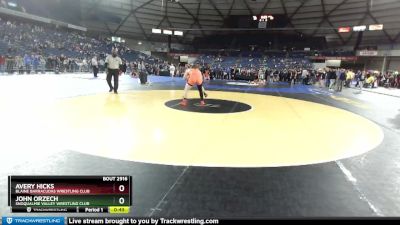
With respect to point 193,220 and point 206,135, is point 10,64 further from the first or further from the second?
point 193,220

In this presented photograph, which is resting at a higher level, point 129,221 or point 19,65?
point 19,65

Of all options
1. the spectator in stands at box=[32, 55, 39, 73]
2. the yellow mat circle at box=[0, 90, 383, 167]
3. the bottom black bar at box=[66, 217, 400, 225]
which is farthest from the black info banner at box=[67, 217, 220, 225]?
the spectator in stands at box=[32, 55, 39, 73]

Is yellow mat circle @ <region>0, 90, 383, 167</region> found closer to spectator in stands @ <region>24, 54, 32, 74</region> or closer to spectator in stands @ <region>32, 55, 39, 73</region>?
spectator in stands @ <region>24, 54, 32, 74</region>

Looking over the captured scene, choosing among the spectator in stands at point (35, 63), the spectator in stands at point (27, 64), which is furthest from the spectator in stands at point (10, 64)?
the spectator in stands at point (35, 63)

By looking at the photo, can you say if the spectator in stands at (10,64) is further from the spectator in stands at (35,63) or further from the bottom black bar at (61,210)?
the bottom black bar at (61,210)

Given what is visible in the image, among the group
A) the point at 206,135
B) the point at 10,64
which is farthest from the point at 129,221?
the point at 10,64

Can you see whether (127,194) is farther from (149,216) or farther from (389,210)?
(389,210)

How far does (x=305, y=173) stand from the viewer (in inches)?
141

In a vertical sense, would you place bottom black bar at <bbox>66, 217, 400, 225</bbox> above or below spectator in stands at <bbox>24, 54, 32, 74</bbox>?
below
